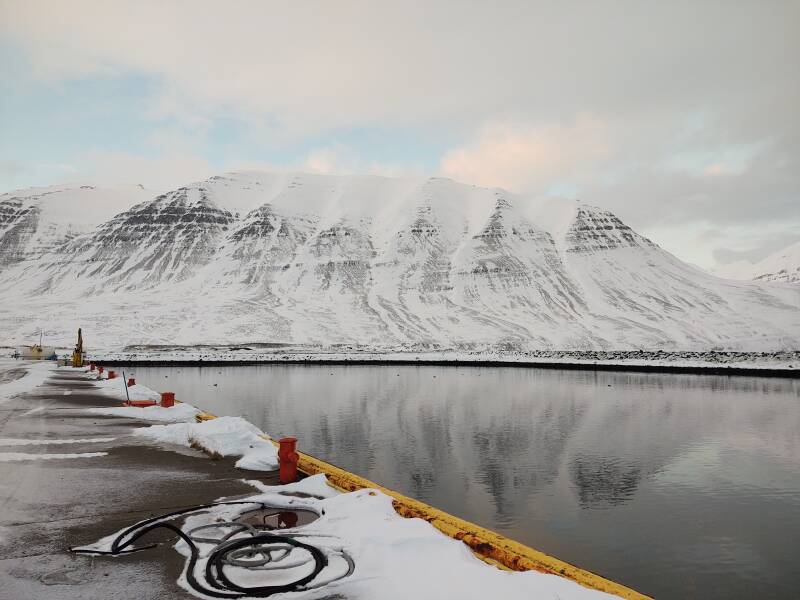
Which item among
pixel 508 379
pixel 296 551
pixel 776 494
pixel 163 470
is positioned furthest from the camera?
pixel 508 379

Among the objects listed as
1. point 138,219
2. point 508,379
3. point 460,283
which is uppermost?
point 138,219

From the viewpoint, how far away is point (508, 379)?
203 ft

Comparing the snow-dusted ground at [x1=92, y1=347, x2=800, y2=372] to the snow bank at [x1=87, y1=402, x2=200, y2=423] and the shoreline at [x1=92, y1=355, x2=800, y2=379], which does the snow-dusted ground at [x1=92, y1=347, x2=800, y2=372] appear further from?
the snow bank at [x1=87, y1=402, x2=200, y2=423]

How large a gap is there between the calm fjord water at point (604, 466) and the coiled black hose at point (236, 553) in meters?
6.97

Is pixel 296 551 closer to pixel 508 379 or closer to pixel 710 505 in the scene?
pixel 710 505

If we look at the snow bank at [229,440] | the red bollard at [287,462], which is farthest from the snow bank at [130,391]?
the red bollard at [287,462]

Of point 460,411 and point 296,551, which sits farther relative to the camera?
point 460,411

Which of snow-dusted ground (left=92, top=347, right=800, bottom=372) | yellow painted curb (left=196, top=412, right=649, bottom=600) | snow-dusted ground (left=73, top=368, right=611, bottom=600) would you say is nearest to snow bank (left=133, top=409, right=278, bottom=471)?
snow-dusted ground (left=73, top=368, right=611, bottom=600)

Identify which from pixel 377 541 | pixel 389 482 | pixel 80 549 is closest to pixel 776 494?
pixel 389 482

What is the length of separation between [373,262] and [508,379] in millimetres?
111612

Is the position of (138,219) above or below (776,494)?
above

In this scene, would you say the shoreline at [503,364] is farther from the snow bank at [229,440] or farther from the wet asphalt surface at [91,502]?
the wet asphalt surface at [91,502]

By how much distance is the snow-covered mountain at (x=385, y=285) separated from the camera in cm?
12888

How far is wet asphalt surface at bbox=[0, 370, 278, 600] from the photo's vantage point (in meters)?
6.41
